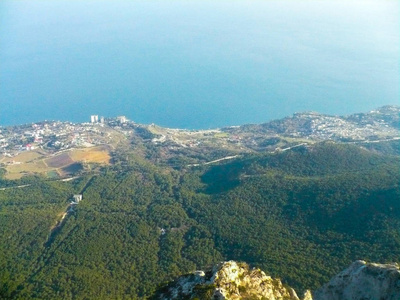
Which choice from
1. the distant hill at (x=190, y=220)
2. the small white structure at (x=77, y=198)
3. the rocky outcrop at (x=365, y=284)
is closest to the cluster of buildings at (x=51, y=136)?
the distant hill at (x=190, y=220)

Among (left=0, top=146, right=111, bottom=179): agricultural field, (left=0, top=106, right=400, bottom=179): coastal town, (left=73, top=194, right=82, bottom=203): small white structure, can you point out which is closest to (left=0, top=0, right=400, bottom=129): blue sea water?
(left=0, top=106, right=400, bottom=179): coastal town

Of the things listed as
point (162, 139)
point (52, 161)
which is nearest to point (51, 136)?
point (52, 161)

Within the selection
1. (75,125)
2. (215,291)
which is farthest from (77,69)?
(215,291)

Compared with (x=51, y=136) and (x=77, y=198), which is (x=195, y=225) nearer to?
(x=77, y=198)

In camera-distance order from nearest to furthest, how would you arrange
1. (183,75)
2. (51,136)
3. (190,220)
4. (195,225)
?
(195,225) < (190,220) < (51,136) < (183,75)

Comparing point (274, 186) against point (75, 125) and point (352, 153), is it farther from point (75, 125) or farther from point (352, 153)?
point (75, 125)

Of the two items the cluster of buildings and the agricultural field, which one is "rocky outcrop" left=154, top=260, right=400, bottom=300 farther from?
the cluster of buildings
